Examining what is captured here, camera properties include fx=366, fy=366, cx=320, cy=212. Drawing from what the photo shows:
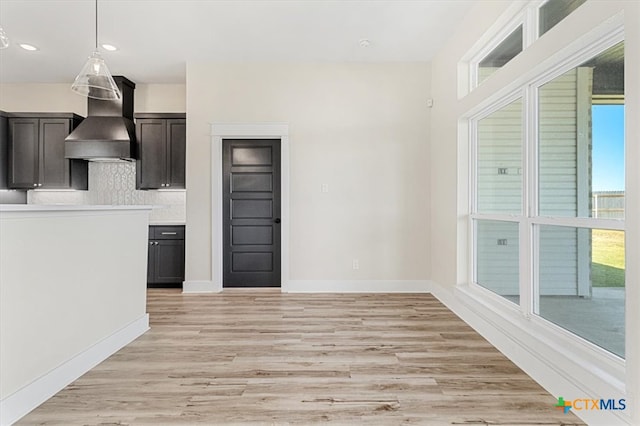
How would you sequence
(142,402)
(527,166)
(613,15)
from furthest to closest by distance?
(527,166) < (142,402) < (613,15)

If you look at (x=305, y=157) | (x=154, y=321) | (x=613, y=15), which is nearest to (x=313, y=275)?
(x=305, y=157)

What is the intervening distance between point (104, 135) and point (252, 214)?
241cm

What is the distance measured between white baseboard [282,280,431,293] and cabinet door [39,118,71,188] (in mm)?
3703

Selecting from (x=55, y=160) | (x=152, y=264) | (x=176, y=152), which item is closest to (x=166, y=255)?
(x=152, y=264)

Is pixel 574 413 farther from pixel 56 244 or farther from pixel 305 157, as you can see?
pixel 305 157

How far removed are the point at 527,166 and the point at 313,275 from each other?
3020 millimetres

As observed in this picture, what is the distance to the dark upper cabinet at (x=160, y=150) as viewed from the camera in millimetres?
5359

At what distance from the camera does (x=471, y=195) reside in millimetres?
3857

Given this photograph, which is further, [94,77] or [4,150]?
[4,150]

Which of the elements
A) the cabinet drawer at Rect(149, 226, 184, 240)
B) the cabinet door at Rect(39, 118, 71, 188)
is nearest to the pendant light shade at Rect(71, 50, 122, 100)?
the cabinet drawer at Rect(149, 226, 184, 240)

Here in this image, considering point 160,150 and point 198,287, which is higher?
point 160,150

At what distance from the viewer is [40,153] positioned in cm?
542

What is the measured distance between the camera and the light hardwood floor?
1956 millimetres

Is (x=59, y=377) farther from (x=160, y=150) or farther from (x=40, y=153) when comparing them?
(x=40, y=153)
